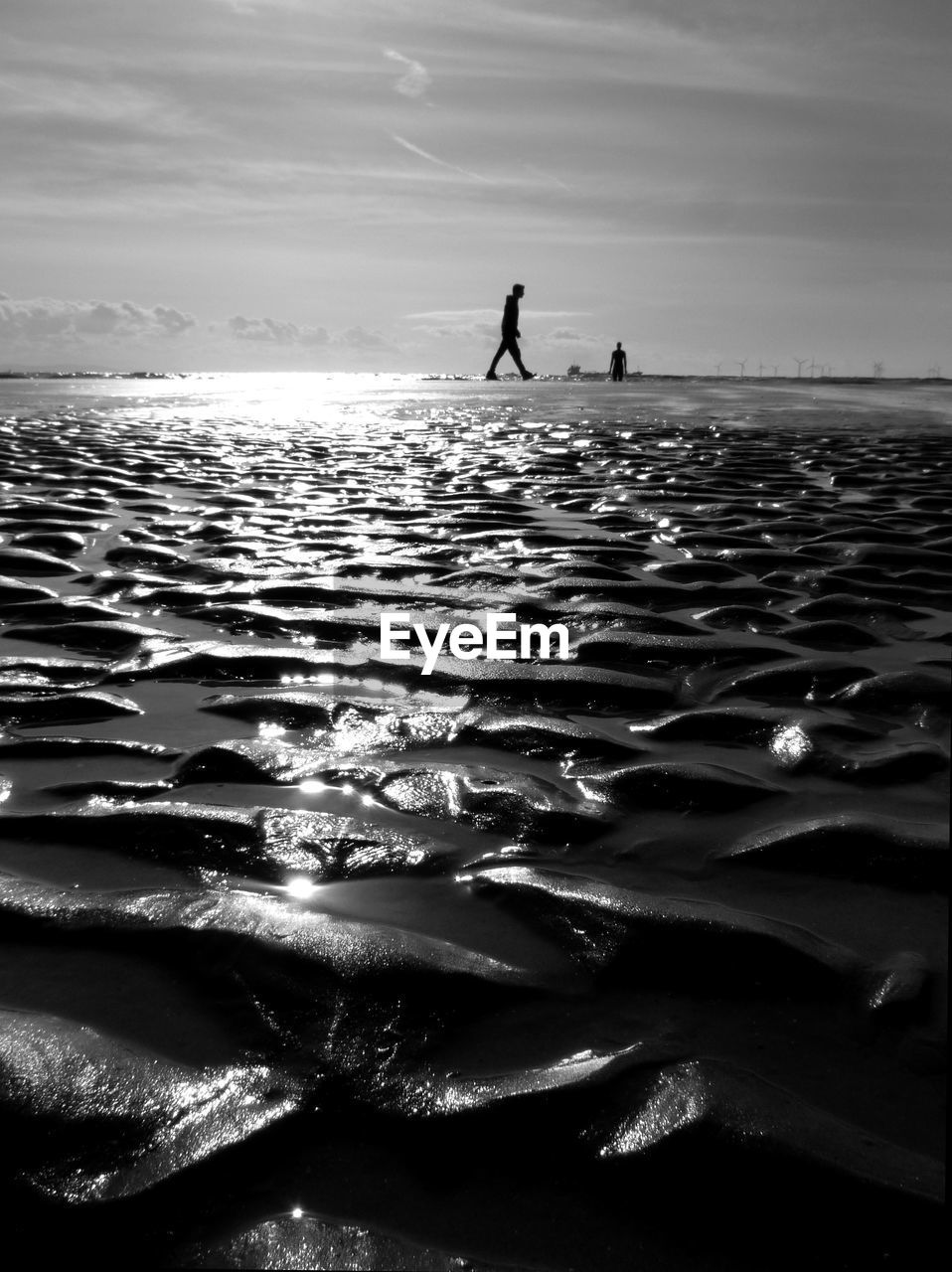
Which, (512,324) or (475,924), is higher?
(512,324)

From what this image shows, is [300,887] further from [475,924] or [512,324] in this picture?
[512,324]

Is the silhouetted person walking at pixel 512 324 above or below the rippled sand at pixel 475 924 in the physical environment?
above

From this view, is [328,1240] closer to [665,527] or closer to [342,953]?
[342,953]

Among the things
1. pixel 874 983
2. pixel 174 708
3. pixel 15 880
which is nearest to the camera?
pixel 874 983

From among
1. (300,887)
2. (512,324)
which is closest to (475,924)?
(300,887)

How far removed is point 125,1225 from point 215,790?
4.66 ft

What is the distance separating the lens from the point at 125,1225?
1.36 meters

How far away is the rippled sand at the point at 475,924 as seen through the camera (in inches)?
55.1

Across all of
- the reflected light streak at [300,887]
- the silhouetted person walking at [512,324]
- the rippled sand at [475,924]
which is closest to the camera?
the rippled sand at [475,924]

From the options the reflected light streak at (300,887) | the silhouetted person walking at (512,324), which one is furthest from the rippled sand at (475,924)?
the silhouetted person walking at (512,324)

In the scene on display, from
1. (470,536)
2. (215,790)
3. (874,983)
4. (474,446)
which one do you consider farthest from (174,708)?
(474,446)

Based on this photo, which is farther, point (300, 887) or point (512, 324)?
point (512, 324)

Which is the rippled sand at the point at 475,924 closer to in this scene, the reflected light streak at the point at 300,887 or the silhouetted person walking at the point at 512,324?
the reflected light streak at the point at 300,887

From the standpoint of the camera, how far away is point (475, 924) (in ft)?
6.84
